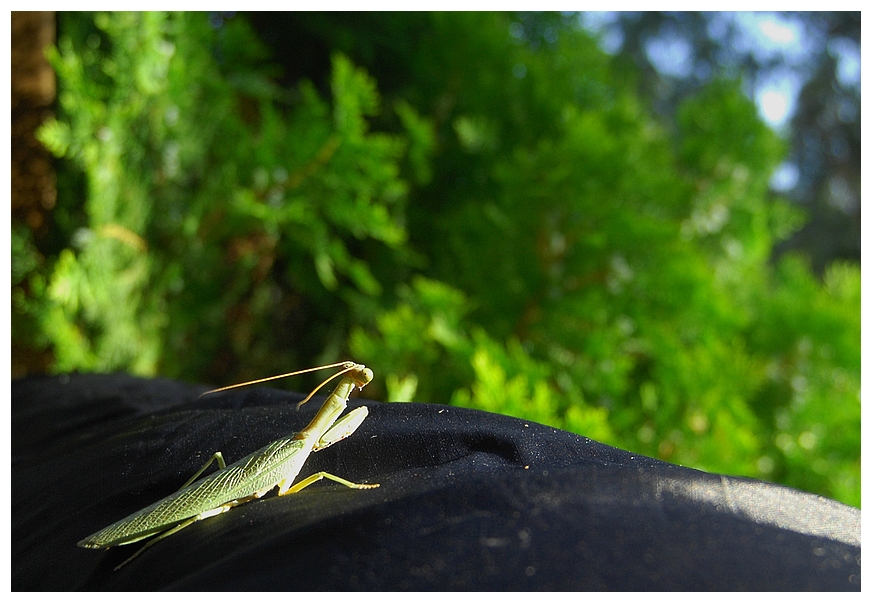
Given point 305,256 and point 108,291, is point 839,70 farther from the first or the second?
point 108,291

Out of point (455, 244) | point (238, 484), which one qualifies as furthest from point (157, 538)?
point (455, 244)

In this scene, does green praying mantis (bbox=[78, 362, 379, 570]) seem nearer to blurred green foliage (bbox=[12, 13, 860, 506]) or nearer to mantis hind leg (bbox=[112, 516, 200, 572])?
mantis hind leg (bbox=[112, 516, 200, 572])

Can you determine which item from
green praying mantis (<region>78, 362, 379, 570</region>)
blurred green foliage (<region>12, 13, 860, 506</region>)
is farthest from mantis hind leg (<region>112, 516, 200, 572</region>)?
blurred green foliage (<region>12, 13, 860, 506</region>)

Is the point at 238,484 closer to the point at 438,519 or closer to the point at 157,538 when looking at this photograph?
the point at 157,538

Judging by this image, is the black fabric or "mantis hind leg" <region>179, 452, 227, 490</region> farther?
"mantis hind leg" <region>179, 452, 227, 490</region>

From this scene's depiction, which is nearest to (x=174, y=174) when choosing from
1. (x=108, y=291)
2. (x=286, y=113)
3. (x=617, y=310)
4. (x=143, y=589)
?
(x=108, y=291)
